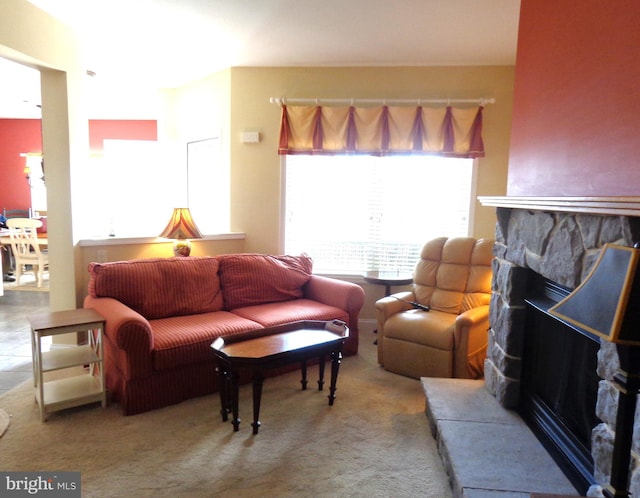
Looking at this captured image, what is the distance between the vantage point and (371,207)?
4293mm

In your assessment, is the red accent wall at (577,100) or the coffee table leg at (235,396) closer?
the red accent wall at (577,100)

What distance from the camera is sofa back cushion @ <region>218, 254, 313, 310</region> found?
3.49 metres

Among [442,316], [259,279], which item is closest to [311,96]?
[259,279]

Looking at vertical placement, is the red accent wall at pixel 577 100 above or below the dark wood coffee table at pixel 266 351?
above

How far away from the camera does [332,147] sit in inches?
161

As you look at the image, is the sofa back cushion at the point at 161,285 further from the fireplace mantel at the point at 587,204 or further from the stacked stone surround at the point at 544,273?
the fireplace mantel at the point at 587,204

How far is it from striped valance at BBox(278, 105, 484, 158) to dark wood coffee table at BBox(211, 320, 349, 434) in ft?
6.51

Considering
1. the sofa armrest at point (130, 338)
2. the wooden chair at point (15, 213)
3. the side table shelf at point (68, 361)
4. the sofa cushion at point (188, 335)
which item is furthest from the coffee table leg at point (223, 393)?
the wooden chair at point (15, 213)

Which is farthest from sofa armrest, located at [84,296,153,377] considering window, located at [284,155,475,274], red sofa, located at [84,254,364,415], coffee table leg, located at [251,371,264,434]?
window, located at [284,155,475,274]

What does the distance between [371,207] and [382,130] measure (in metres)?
0.79

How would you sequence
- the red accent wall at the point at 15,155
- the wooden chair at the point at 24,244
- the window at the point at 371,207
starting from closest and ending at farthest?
the window at the point at 371,207 < the wooden chair at the point at 24,244 < the red accent wall at the point at 15,155

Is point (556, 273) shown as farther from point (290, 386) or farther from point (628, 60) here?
point (290, 386)

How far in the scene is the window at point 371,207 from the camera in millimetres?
4160

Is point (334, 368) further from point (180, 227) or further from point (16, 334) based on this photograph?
point (16, 334)
